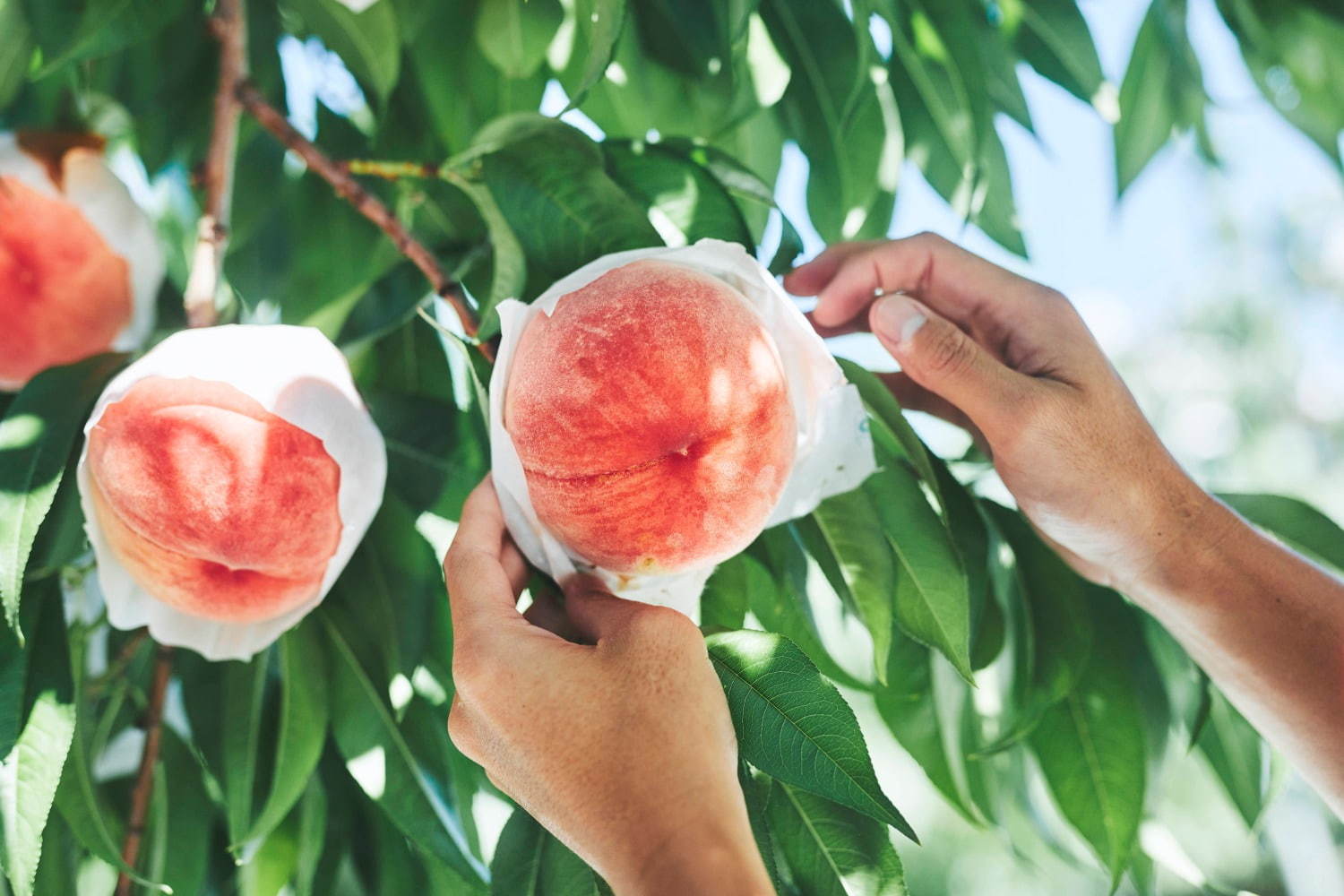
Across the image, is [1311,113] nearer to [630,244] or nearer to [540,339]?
[630,244]

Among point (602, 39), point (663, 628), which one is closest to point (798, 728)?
point (663, 628)

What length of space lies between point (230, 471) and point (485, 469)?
0.73 ft

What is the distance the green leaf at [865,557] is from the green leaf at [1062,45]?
1.93ft

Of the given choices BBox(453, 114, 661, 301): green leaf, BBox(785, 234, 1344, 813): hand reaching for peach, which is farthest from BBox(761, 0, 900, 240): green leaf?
BBox(453, 114, 661, 301): green leaf

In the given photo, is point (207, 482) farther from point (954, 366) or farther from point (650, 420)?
point (954, 366)

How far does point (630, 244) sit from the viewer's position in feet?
2.43

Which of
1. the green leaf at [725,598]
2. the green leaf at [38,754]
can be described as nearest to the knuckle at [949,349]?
the green leaf at [725,598]

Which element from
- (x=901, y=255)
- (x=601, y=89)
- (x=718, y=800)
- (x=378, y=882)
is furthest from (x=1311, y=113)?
(x=378, y=882)

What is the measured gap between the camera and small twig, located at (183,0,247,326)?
2.61 feet

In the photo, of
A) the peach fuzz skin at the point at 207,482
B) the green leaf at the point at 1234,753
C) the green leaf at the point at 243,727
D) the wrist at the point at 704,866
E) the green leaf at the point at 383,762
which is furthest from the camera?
the green leaf at the point at 1234,753

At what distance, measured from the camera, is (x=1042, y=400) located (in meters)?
0.79

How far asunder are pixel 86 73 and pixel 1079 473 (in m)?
1.03

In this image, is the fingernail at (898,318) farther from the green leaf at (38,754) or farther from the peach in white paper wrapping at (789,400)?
the green leaf at (38,754)

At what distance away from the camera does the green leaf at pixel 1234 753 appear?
970 mm
